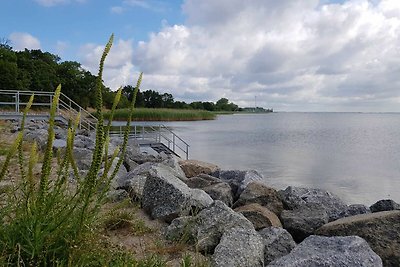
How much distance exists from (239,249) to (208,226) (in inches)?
26.8

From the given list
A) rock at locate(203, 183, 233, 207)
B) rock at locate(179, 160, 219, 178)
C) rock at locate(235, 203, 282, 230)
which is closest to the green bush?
rock at locate(235, 203, 282, 230)

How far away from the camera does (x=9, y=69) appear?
52.0 metres

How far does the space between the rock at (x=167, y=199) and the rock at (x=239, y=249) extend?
4.04ft

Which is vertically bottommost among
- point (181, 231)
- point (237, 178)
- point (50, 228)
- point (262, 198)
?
point (237, 178)

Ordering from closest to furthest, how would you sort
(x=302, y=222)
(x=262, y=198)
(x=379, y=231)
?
(x=379, y=231), (x=302, y=222), (x=262, y=198)

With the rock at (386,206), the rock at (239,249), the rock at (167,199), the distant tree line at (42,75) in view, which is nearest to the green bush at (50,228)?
the rock at (239,249)

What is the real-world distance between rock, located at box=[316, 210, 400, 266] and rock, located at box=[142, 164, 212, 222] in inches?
74.3

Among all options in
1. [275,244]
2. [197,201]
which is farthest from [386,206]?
[197,201]

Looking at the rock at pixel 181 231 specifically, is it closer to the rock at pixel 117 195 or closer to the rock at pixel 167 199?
the rock at pixel 167 199

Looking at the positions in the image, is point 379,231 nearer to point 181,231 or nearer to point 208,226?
point 208,226

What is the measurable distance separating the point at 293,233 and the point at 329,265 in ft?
8.56

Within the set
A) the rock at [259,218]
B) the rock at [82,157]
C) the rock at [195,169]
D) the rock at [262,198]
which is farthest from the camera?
the rock at [195,169]

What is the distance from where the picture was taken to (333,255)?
3918 mm

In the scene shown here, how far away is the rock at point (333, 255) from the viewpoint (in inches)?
152
